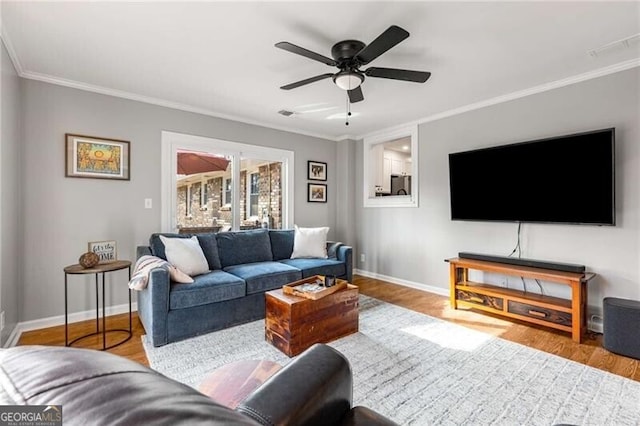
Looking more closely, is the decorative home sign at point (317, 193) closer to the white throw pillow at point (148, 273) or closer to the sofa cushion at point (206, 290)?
the sofa cushion at point (206, 290)

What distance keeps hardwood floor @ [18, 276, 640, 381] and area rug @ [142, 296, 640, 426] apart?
0.12 meters

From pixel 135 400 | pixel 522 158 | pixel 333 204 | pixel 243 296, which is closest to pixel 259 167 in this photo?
pixel 333 204

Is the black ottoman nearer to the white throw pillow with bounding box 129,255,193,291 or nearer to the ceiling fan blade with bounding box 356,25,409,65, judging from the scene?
the ceiling fan blade with bounding box 356,25,409,65

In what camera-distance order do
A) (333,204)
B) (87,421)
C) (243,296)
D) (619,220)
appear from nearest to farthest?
(87,421) < (619,220) < (243,296) < (333,204)

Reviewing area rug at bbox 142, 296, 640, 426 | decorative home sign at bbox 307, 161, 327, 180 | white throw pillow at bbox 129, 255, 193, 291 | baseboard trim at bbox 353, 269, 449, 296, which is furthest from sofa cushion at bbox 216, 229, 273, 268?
baseboard trim at bbox 353, 269, 449, 296

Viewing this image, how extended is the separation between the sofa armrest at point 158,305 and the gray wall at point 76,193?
46.5 inches

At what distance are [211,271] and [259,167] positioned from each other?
193cm

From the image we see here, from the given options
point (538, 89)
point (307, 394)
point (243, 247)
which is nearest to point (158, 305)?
point (243, 247)

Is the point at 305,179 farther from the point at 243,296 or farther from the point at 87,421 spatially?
the point at 87,421

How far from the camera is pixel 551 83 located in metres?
3.07

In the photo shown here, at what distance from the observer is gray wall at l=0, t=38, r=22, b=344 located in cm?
228

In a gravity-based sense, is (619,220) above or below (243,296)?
above

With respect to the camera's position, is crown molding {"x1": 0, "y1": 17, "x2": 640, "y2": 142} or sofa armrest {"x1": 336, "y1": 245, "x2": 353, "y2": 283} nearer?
crown molding {"x1": 0, "y1": 17, "x2": 640, "y2": 142}

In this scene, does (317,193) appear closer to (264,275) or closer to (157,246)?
(264,275)
